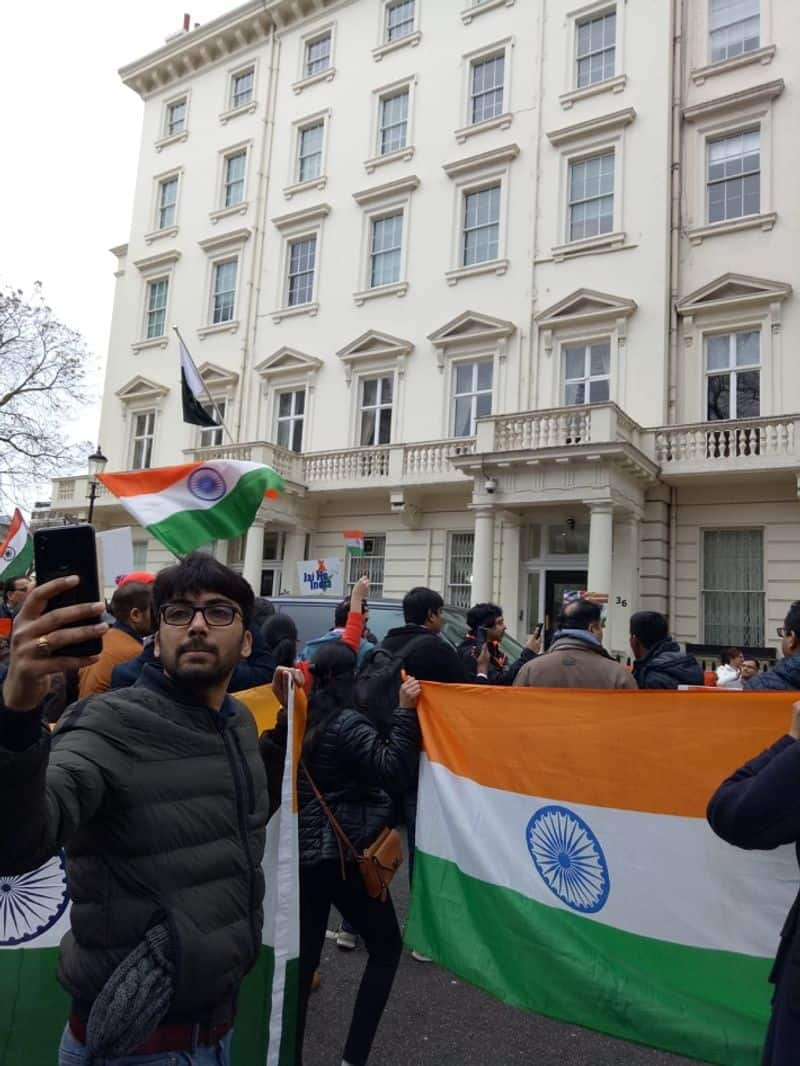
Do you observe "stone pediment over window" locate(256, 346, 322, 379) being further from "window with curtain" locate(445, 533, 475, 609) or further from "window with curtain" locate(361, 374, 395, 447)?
"window with curtain" locate(445, 533, 475, 609)

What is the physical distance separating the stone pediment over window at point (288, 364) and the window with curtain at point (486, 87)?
7.50 meters

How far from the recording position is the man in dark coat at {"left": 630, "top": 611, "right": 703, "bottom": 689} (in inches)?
213

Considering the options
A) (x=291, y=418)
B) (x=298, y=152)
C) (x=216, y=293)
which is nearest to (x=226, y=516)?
(x=291, y=418)

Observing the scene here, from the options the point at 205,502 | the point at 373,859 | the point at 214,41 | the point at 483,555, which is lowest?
the point at 373,859

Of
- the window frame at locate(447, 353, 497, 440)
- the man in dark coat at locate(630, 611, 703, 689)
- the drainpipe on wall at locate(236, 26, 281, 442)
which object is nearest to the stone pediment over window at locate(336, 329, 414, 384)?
the window frame at locate(447, 353, 497, 440)

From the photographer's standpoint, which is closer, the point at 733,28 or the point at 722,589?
the point at 722,589

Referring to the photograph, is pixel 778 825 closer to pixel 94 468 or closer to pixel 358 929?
pixel 358 929

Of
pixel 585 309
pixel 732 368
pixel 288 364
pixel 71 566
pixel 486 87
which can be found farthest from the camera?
pixel 288 364

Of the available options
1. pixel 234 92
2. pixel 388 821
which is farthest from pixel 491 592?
pixel 234 92

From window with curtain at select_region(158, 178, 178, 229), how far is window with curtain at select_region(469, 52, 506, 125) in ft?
37.0

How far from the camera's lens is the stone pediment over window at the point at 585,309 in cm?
1681

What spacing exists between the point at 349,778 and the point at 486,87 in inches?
826

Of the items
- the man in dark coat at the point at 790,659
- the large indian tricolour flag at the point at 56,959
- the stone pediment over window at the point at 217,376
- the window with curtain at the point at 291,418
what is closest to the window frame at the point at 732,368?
the window with curtain at the point at 291,418

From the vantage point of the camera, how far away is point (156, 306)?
26.0m
